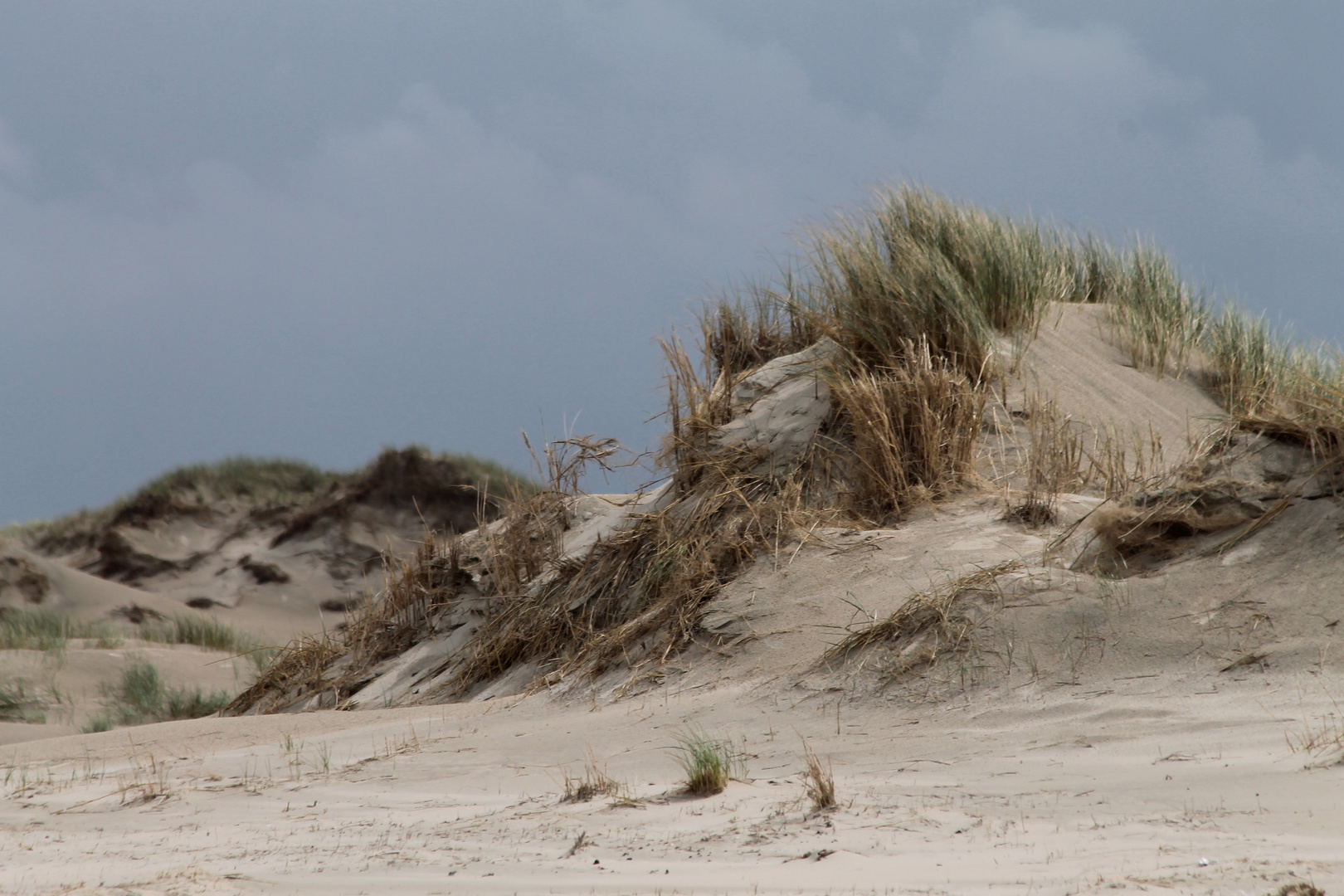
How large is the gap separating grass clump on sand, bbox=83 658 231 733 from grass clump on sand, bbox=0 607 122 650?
129 centimetres

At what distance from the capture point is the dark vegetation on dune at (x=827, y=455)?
5.34 meters

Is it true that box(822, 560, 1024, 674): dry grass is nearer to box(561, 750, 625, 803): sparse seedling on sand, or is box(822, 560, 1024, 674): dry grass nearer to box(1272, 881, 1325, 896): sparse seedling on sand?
box(561, 750, 625, 803): sparse seedling on sand

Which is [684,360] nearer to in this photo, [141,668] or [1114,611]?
[1114,611]

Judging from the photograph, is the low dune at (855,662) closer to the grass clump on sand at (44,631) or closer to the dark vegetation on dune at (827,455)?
the dark vegetation on dune at (827,455)

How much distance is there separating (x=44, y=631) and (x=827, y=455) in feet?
35.7

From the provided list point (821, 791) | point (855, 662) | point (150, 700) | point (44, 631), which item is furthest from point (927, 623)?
point (44, 631)

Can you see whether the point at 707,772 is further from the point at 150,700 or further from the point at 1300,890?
the point at 150,700

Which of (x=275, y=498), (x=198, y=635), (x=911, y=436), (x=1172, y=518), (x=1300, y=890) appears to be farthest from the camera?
(x=275, y=498)

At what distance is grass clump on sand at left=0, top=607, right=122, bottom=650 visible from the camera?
10914 mm

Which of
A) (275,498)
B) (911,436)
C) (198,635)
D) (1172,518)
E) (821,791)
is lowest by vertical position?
(821,791)

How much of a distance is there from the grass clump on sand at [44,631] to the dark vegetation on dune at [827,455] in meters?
4.61

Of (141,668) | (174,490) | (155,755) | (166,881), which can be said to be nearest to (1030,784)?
(166,881)

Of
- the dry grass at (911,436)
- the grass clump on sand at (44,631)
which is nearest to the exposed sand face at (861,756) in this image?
the dry grass at (911,436)

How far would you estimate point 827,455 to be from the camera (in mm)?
6156
